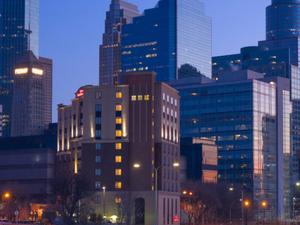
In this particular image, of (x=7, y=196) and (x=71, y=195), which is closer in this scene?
(x=7, y=196)

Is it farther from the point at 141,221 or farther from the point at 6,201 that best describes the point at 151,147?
the point at 6,201

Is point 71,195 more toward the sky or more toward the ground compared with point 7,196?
more toward the sky

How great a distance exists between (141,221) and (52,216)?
65.5 feet

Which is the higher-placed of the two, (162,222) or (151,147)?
(151,147)

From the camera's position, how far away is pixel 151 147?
19950cm

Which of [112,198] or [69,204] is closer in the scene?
[69,204]

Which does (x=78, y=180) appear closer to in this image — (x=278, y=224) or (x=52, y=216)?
(x=52, y=216)

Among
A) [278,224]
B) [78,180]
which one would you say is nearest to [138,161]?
[78,180]

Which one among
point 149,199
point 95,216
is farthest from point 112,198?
point 95,216

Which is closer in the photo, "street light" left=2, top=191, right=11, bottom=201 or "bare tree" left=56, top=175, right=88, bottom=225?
"bare tree" left=56, top=175, right=88, bottom=225

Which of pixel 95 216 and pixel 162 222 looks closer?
pixel 95 216

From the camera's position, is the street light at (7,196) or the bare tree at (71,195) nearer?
the bare tree at (71,195)

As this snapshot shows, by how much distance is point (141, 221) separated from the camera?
19450 centimetres

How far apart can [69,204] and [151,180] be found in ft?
88.9
